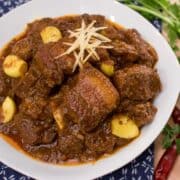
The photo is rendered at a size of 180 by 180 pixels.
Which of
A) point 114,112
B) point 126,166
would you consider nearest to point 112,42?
point 114,112

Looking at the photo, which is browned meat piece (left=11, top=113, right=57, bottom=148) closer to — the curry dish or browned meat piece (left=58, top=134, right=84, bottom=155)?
the curry dish

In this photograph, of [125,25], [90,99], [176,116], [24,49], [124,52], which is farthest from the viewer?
[125,25]

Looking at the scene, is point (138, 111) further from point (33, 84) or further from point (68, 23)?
point (68, 23)

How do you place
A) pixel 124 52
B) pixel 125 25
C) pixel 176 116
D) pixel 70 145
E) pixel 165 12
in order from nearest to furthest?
pixel 70 145 → pixel 124 52 → pixel 176 116 → pixel 125 25 → pixel 165 12

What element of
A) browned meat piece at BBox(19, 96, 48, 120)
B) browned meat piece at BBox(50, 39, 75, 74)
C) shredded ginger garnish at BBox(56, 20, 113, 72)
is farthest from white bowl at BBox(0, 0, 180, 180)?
browned meat piece at BBox(50, 39, 75, 74)

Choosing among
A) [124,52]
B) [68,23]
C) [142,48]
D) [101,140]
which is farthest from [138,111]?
[68,23]
